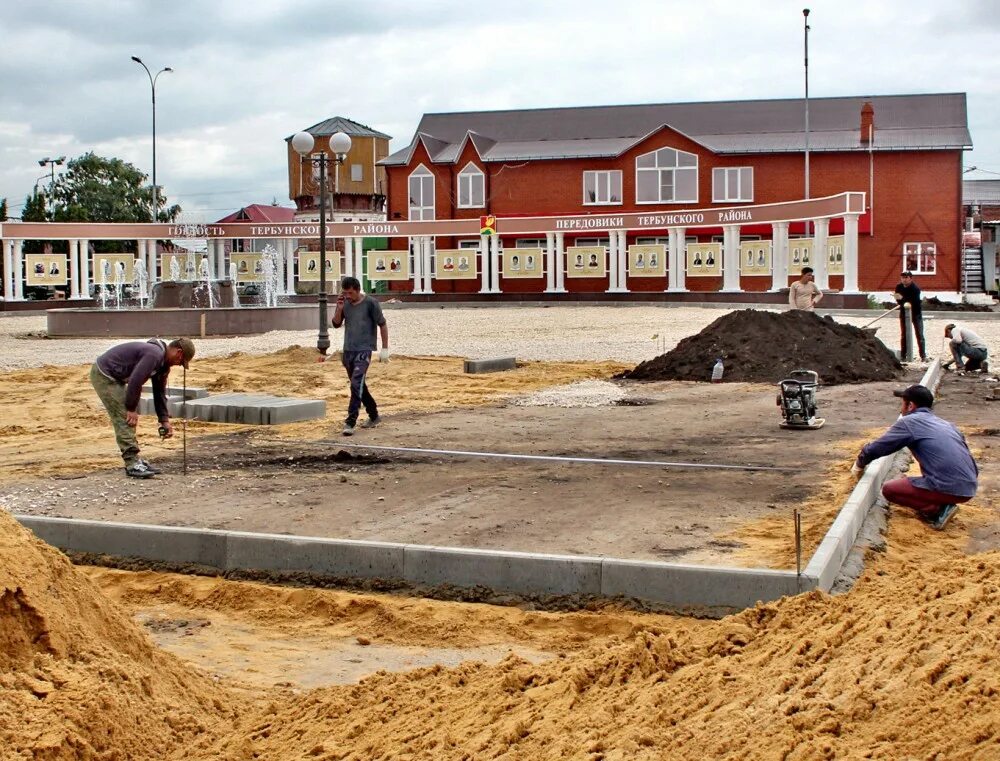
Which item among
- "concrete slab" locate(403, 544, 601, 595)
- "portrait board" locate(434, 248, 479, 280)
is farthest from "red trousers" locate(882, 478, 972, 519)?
"portrait board" locate(434, 248, 479, 280)

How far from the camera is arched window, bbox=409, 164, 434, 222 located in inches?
2456

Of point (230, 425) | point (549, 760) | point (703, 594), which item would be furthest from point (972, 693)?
point (230, 425)

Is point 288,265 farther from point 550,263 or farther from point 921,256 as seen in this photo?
point 921,256

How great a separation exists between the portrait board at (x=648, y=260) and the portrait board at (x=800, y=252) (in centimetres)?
608

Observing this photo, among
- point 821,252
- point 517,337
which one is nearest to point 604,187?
point 821,252

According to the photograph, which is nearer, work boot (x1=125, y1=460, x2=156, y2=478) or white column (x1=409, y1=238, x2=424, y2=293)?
work boot (x1=125, y1=460, x2=156, y2=478)

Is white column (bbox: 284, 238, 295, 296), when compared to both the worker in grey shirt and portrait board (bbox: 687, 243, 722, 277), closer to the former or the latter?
portrait board (bbox: 687, 243, 722, 277)

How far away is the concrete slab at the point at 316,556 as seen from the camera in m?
7.63

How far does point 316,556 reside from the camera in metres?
7.82

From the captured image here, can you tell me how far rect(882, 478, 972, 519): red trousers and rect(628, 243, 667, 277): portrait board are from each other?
141 ft

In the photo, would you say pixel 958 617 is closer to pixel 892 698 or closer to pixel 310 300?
pixel 892 698

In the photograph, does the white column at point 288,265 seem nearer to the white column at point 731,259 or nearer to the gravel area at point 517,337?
the gravel area at point 517,337

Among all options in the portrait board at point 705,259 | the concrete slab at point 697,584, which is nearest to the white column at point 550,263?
the portrait board at point 705,259

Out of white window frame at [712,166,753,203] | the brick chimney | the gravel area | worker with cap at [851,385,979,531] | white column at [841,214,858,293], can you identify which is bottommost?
worker with cap at [851,385,979,531]
